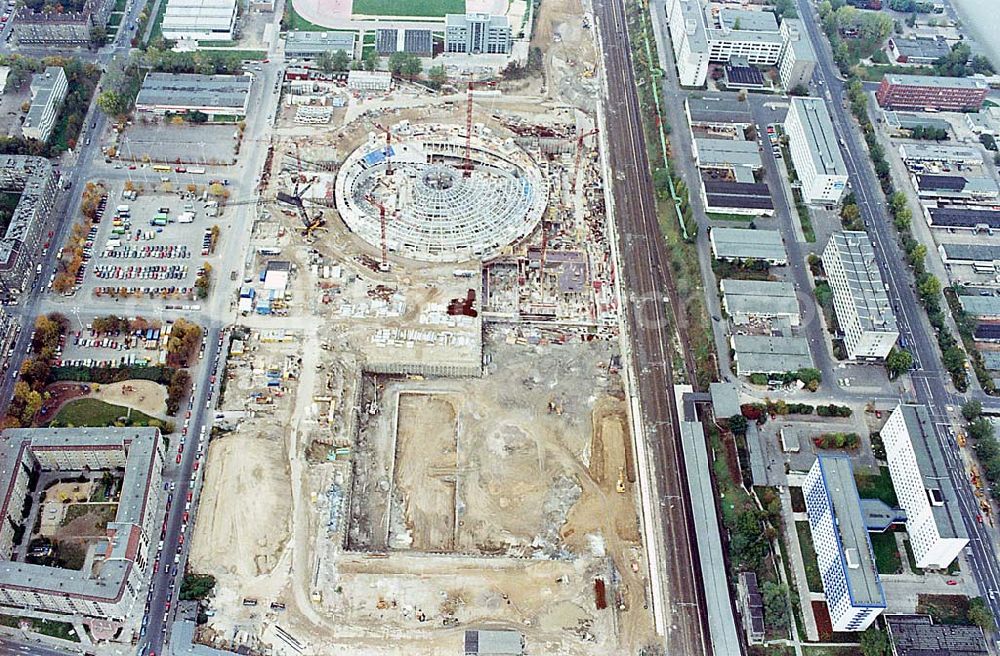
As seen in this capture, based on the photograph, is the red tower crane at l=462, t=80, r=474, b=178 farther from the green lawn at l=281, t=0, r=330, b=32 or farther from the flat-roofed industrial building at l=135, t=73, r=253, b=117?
the flat-roofed industrial building at l=135, t=73, r=253, b=117

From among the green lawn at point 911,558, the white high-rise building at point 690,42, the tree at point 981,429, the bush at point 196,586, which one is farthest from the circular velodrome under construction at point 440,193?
the green lawn at point 911,558

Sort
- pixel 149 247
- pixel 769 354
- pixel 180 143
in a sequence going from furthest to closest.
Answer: pixel 180 143, pixel 149 247, pixel 769 354

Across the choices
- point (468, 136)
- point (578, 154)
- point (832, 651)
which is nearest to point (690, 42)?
point (578, 154)

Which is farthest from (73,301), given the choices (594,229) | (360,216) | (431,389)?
(594,229)

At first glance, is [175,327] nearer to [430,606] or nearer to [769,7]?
[430,606]

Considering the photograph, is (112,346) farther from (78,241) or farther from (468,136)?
(468,136)

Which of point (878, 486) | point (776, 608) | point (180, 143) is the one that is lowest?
point (776, 608)

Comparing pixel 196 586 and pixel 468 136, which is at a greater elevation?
pixel 468 136


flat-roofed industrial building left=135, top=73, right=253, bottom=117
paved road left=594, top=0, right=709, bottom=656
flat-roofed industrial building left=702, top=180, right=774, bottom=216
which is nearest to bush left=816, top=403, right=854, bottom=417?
paved road left=594, top=0, right=709, bottom=656
